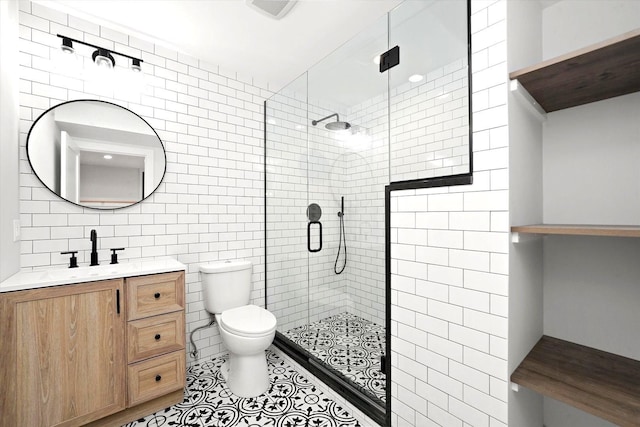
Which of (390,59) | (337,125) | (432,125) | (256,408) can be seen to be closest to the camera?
(432,125)

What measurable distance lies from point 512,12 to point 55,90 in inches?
106

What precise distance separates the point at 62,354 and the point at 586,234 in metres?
2.50

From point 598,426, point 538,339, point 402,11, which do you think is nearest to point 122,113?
point 402,11

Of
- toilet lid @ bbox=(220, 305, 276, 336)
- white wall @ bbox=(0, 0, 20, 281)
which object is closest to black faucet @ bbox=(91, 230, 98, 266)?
white wall @ bbox=(0, 0, 20, 281)

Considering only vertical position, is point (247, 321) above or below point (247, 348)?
above

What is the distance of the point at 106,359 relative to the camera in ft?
5.40

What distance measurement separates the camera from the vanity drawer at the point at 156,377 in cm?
174

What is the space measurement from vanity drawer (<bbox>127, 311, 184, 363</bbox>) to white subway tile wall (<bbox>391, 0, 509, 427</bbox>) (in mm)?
1469

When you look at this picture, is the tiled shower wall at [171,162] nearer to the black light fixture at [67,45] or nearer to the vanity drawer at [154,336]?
the black light fixture at [67,45]

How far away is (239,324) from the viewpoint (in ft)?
6.56

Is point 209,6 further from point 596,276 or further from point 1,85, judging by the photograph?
point 596,276

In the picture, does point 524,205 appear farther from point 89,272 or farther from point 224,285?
point 89,272

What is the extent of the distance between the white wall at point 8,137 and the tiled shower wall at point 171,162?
0.31 ft

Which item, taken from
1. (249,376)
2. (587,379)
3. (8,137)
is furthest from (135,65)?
(587,379)
